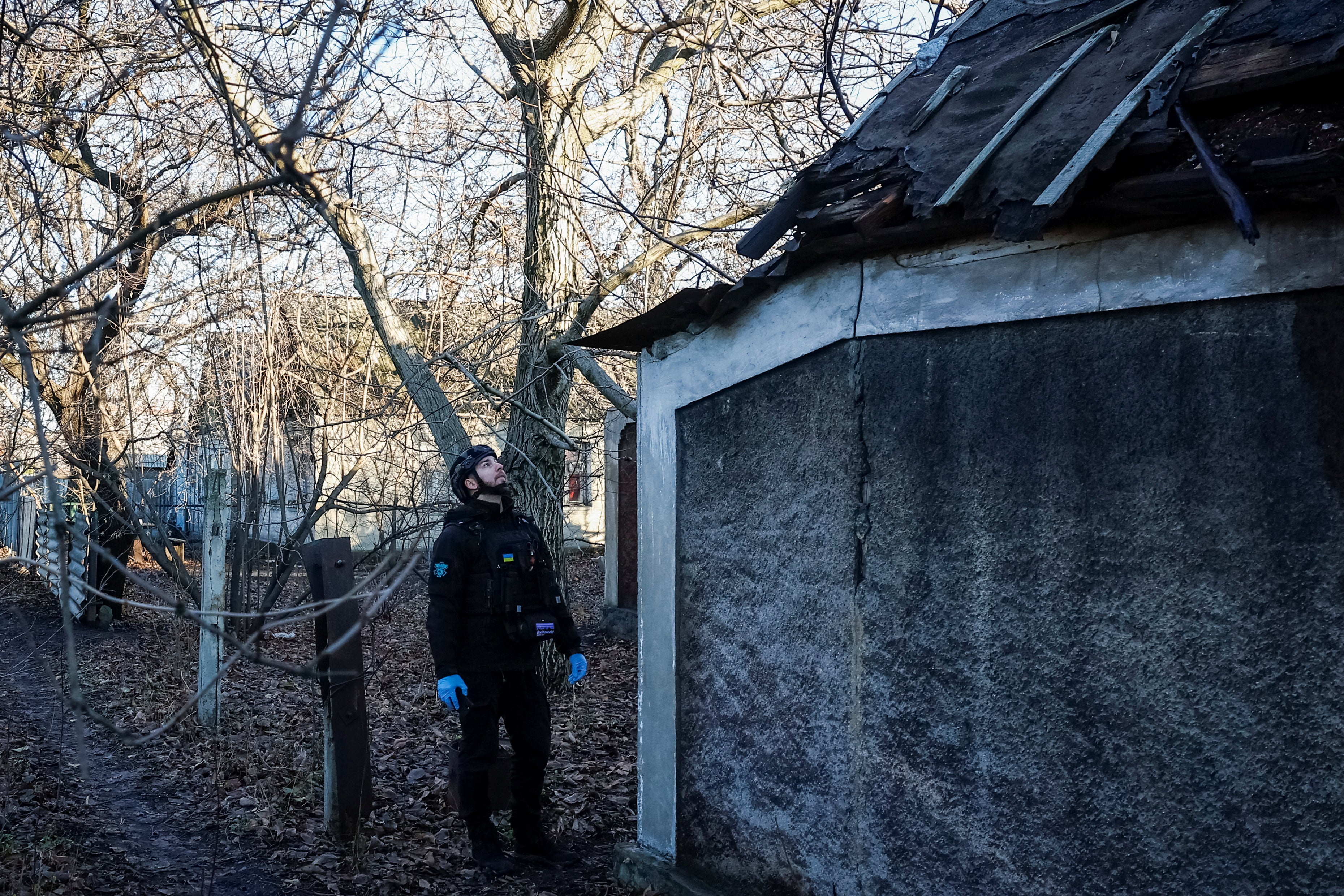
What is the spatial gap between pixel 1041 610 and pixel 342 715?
3643 millimetres

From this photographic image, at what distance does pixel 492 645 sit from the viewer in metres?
4.68

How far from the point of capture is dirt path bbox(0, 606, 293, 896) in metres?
4.50

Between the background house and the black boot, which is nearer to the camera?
the background house

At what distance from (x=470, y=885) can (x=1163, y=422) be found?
143 inches

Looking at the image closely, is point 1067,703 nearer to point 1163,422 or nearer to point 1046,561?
point 1046,561

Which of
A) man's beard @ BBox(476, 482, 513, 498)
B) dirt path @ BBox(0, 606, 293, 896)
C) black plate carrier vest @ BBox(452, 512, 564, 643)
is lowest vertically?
dirt path @ BBox(0, 606, 293, 896)

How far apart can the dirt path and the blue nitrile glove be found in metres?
1.17

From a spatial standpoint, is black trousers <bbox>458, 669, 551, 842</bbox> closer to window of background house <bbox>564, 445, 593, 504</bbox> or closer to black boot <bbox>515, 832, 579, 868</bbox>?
black boot <bbox>515, 832, 579, 868</bbox>

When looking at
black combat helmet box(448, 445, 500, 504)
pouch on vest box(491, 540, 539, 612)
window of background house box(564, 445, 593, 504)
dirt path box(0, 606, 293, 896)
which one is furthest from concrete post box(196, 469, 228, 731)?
window of background house box(564, 445, 593, 504)

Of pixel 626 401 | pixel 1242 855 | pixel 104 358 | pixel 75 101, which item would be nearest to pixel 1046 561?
pixel 1242 855

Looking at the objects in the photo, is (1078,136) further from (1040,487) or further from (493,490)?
(493,490)

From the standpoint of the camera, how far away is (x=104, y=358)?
28.4 feet

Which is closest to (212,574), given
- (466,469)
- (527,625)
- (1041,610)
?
(466,469)

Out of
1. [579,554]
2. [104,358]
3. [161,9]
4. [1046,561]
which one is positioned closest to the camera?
[1046,561]
